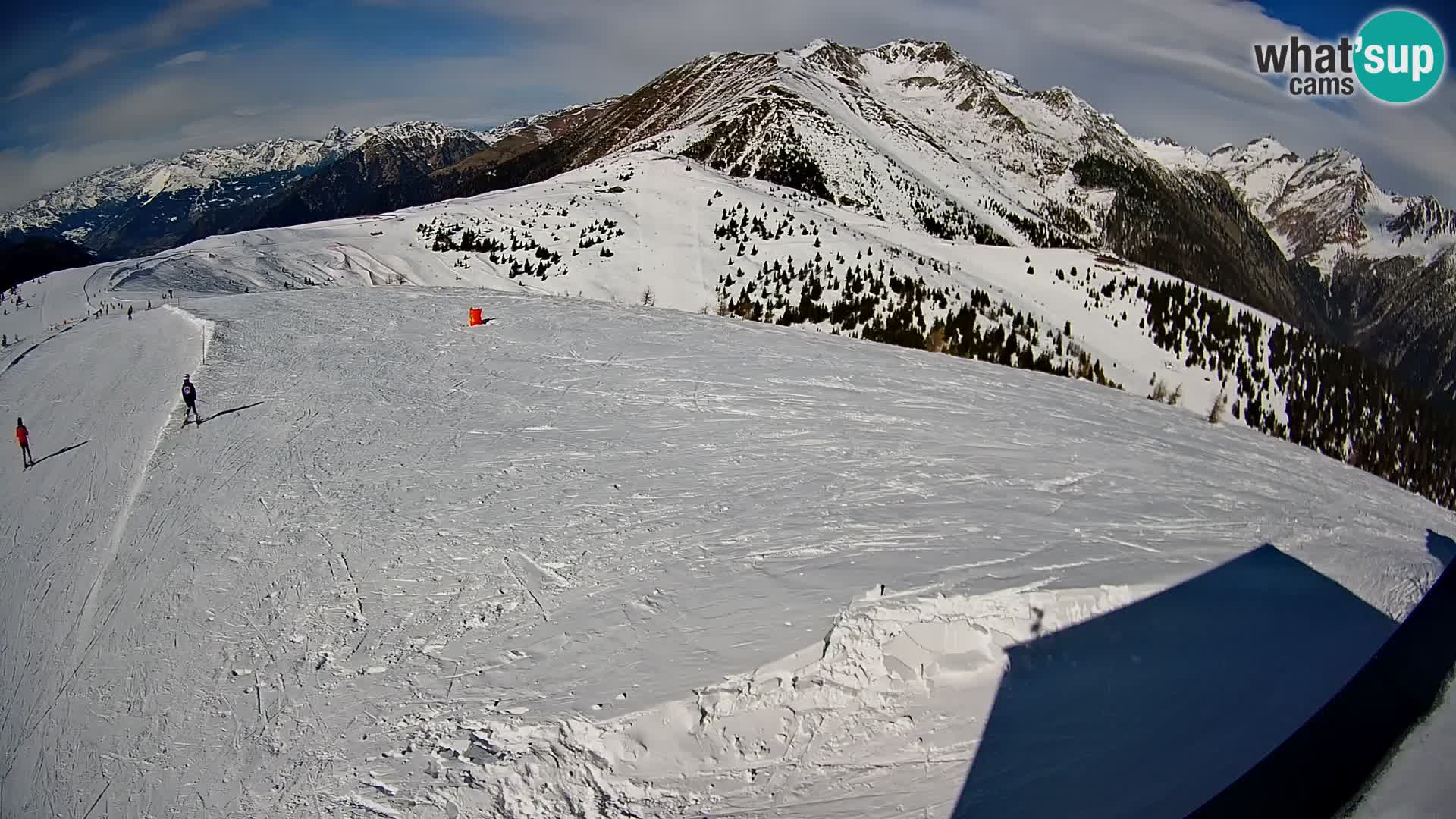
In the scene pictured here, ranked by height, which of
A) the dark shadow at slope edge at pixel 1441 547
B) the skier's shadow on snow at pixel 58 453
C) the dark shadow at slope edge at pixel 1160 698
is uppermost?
the dark shadow at slope edge at pixel 1441 547

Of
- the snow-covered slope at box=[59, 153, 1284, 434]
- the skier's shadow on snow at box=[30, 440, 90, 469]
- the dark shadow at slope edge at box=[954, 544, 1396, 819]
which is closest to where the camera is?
the dark shadow at slope edge at box=[954, 544, 1396, 819]

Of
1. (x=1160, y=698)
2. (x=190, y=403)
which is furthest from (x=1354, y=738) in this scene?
(x=190, y=403)

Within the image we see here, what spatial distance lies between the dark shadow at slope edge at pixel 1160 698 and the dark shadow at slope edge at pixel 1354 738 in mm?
3591

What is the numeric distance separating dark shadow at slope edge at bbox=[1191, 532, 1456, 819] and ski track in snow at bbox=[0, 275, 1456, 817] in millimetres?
3754

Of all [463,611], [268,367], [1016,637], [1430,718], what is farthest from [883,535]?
[268,367]

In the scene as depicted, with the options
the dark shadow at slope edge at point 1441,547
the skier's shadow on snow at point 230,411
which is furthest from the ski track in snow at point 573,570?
the dark shadow at slope edge at point 1441,547

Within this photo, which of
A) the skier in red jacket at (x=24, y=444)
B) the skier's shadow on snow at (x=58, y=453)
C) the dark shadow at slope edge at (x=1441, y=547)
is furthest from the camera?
the skier's shadow on snow at (x=58, y=453)

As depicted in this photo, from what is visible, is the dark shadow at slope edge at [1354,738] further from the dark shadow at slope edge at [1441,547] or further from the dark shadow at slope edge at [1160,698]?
the dark shadow at slope edge at [1441,547]

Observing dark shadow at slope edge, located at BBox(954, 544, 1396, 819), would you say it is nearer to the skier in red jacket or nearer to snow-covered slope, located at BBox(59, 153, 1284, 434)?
the skier in red jacket

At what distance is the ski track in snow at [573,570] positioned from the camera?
5641 millimetres

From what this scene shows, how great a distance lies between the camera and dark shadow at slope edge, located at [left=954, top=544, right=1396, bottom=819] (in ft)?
16.6

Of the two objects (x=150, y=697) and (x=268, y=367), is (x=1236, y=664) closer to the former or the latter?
(x=150, y=697)

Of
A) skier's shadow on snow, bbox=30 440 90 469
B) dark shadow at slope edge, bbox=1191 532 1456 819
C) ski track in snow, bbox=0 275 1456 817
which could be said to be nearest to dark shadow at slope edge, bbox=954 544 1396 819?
ski track in snow, bbox=0 275 1456 817

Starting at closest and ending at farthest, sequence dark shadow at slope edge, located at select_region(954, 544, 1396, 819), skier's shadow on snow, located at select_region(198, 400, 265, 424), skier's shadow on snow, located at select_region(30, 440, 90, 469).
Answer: dark shadow at slope edge, located at select_region(954, 544, 1396, 819), skier's shadow on snow, located at select_region(30, 440, 90, 469), skier's shadow on snow, located at select_region(198, 400, 265, 424)
